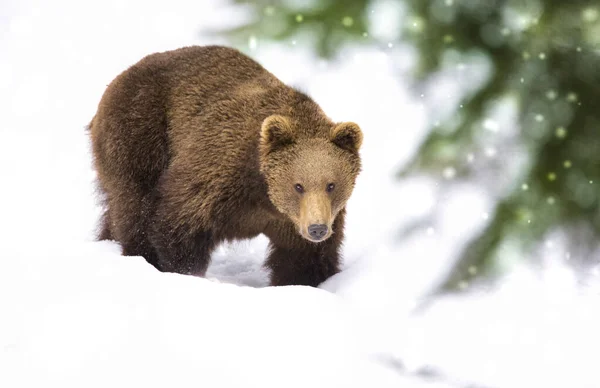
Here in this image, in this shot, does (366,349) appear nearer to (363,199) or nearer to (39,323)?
(39,323)

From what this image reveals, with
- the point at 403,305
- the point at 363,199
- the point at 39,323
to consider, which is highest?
the point at 363,199

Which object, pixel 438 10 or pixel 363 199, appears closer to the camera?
pixel 438 10

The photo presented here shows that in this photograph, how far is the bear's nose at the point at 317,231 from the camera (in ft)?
18.1

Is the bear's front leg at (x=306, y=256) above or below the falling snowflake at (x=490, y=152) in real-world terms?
below

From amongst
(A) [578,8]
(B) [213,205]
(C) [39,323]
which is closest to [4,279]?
(C) [39,323]

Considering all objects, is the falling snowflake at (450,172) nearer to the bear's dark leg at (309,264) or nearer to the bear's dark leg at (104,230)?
the bear's dark leg at (309,264)

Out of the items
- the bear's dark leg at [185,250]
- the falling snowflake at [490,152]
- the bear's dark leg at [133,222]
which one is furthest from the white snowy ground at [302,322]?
the bear's dark leg at [133,222]

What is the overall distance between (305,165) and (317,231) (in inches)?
23.9

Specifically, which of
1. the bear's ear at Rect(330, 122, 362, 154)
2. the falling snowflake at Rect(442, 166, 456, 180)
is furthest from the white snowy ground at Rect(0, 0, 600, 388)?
the bear's ear at Rect(330, 122, 362, 154)

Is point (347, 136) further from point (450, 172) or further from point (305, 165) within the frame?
point (450, 172)

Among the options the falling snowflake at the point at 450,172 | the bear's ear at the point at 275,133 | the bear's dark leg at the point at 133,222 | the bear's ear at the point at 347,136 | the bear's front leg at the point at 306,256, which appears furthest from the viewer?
the bear's dark leg at the point at 133,222

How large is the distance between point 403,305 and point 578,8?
215 cm

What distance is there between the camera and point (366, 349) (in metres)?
4.36

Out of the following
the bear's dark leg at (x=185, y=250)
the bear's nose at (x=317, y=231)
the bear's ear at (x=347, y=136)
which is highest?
the bear's ear at (x=347, y=136)
